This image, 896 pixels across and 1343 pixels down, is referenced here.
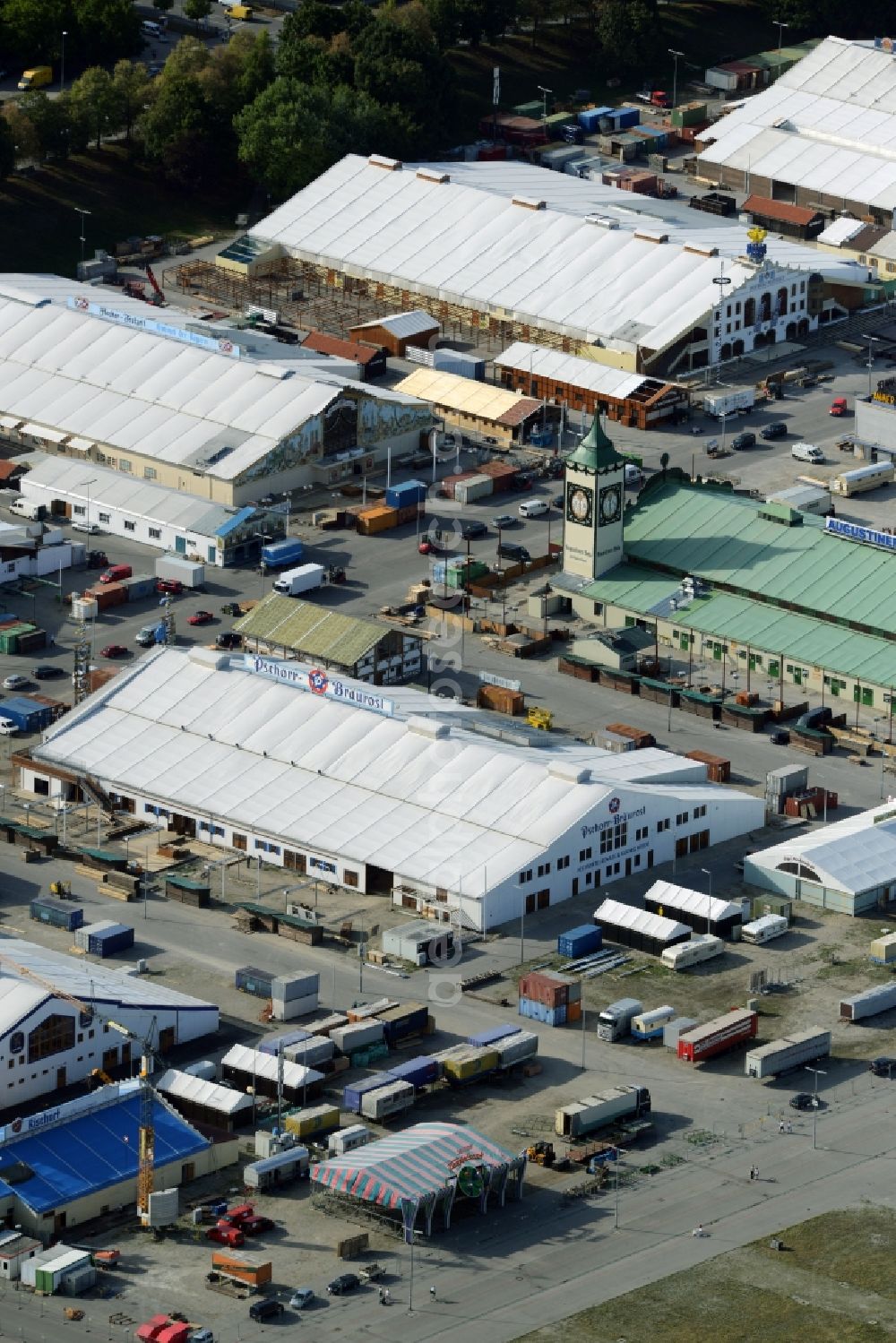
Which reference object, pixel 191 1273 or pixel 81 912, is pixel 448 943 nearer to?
pixel 81 912

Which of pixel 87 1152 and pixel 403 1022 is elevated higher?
pixel 87 1152

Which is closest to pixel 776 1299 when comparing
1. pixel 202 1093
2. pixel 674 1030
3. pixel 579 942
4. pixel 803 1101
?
pixel 803 1101

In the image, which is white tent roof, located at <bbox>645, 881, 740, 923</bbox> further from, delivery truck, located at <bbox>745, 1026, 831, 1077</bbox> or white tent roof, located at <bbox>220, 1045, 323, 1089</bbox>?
white tent roof, located at <bbox>220, 1045, 323, 1089</bbox>

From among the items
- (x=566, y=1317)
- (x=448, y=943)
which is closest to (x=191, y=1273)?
(x=566, y=1317)

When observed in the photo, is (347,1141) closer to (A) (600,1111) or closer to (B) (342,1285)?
(B) (342,1285)

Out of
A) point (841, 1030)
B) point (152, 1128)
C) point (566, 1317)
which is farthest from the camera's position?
point (841, 1030)

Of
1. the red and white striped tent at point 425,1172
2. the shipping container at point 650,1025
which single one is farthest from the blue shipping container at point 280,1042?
the shipping container at point 650,1025
